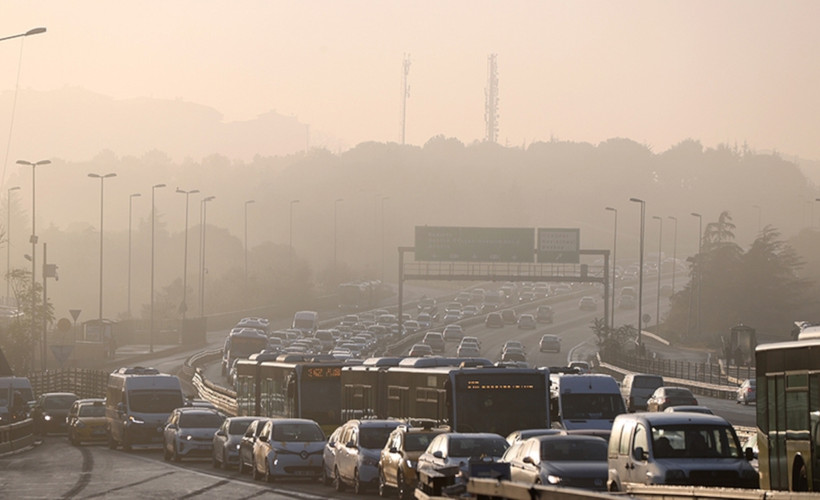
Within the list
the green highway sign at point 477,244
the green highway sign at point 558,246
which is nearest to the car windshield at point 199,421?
the green highway sign at point 477,244

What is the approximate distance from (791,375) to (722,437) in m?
2.73

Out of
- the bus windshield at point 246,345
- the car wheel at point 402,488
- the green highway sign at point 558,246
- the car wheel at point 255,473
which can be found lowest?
the bus windshield at point 246,345

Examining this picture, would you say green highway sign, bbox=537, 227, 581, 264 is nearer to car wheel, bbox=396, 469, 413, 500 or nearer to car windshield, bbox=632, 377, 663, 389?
car windshield, bbox=632, 377, 663, 389

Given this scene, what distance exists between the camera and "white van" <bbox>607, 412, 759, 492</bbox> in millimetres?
20906

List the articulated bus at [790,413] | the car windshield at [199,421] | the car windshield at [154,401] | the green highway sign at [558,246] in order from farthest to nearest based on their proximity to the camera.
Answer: the green highway sign at [558,246]
the car windshield at [154,401]
the car windshield at [199,421]
the articulated bus at [790,413]

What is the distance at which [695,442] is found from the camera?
70.1ft

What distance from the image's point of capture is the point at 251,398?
154ft

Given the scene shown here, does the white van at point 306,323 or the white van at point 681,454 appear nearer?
the white van at point 681,454

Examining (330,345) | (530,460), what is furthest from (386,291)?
(530,460)

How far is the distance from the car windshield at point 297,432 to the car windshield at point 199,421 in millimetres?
7629

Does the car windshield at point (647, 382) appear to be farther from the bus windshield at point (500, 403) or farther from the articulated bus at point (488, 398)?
the bus windshield at point (500, 403)

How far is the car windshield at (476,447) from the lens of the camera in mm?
25875

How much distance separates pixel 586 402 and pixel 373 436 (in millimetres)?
7848

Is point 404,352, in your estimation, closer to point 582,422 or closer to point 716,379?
point 716,379
